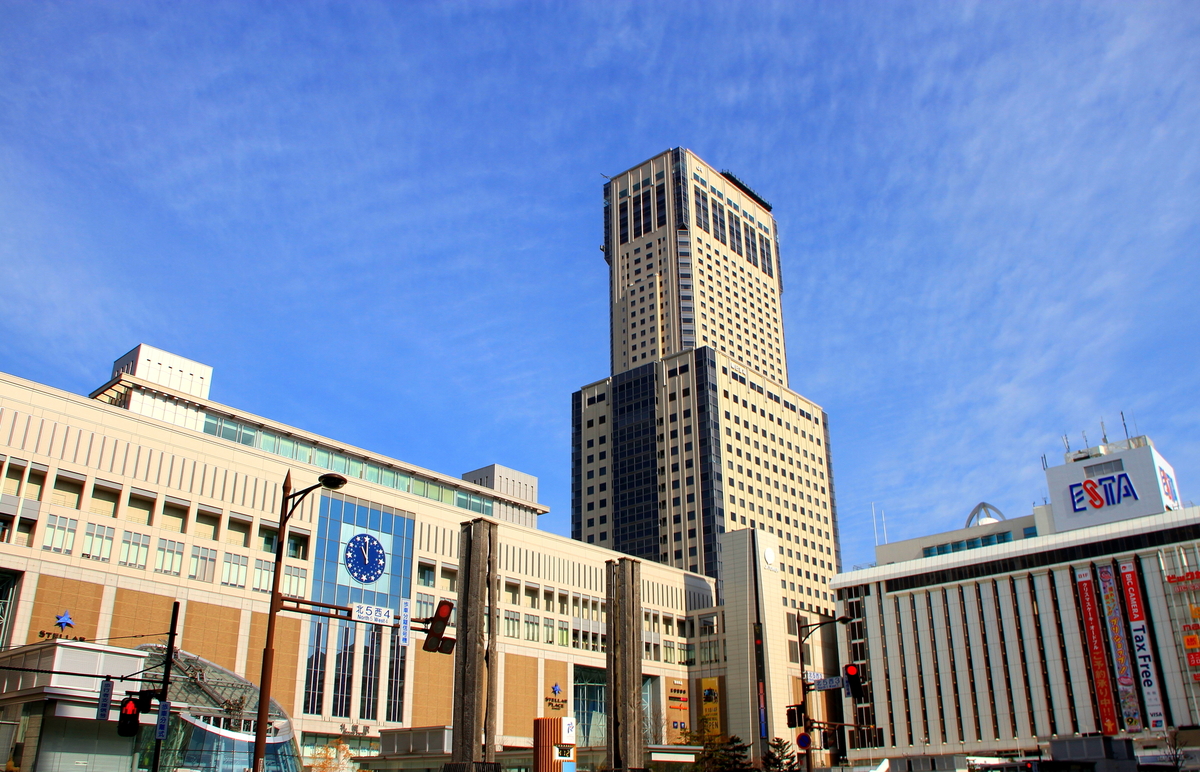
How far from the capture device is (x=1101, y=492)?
112 m

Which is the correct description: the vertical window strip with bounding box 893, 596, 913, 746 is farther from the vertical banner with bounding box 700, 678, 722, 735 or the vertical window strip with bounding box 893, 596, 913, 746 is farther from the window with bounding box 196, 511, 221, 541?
the window with bounding box 196, 511, 221, 541

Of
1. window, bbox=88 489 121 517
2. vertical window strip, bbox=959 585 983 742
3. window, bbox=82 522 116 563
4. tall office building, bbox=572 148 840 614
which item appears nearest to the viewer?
window, bbox=82 522 116 563

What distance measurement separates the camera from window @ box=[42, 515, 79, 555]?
65.4 metres

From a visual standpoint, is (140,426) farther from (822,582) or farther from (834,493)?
(834,493)

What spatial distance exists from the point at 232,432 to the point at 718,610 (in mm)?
63576

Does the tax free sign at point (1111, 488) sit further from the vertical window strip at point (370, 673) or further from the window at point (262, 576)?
the window at point (262, 576)

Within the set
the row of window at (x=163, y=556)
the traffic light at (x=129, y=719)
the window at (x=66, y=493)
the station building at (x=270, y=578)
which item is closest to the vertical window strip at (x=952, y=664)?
the station building at (x=270, y=578)

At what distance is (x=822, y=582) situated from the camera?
16662 cm

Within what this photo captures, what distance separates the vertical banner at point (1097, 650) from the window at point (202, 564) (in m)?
88.3

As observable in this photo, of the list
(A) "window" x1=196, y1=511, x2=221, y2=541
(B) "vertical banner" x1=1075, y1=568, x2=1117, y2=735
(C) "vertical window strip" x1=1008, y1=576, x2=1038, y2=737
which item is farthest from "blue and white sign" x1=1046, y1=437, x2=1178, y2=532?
(A) "window" x1=196, y1=511, x2=221, y2=541

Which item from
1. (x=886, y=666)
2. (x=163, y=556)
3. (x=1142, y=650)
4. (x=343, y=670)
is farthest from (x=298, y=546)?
(x=1142, y=650)

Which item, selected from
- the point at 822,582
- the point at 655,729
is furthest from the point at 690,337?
the point at 655,729

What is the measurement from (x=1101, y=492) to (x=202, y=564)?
101 metres

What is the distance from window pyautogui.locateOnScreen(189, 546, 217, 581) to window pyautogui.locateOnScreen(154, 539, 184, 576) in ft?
3.19
